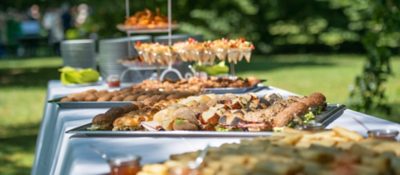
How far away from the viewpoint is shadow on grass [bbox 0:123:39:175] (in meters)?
7.60

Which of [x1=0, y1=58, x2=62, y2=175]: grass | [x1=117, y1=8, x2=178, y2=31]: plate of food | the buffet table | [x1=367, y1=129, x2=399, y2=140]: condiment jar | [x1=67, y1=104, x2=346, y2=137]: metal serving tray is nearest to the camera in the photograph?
[x1=367, y1=129, x2=399, y2=140]: condiment jar

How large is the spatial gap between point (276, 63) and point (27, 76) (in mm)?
5521

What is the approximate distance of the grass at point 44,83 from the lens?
345 inches

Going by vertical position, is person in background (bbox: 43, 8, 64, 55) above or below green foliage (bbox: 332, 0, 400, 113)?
below

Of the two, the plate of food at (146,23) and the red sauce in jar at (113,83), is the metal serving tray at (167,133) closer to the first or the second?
the red sauce in jar at (113,83)

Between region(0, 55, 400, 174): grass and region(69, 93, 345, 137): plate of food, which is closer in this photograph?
region(69, 93, 345, 137): plate of food

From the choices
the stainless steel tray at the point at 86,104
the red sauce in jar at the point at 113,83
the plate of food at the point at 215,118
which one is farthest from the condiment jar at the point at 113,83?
the plate of food at the point at 215,118

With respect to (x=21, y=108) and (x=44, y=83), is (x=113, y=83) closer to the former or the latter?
(x=21, y=108)

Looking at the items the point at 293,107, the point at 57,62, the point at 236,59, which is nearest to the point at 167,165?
the point at 293,107

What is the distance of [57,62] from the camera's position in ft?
70.5

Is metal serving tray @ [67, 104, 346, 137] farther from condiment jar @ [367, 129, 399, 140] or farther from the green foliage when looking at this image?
the green foliage

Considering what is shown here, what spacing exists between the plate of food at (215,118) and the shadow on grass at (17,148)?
12.8ft

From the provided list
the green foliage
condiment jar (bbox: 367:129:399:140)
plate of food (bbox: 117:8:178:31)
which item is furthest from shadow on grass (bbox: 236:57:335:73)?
condiment jar (bbox: 367:129:399:140)

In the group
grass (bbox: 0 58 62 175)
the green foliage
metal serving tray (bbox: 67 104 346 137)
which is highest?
metal serving tray (bbox: 67 104 346 137)
